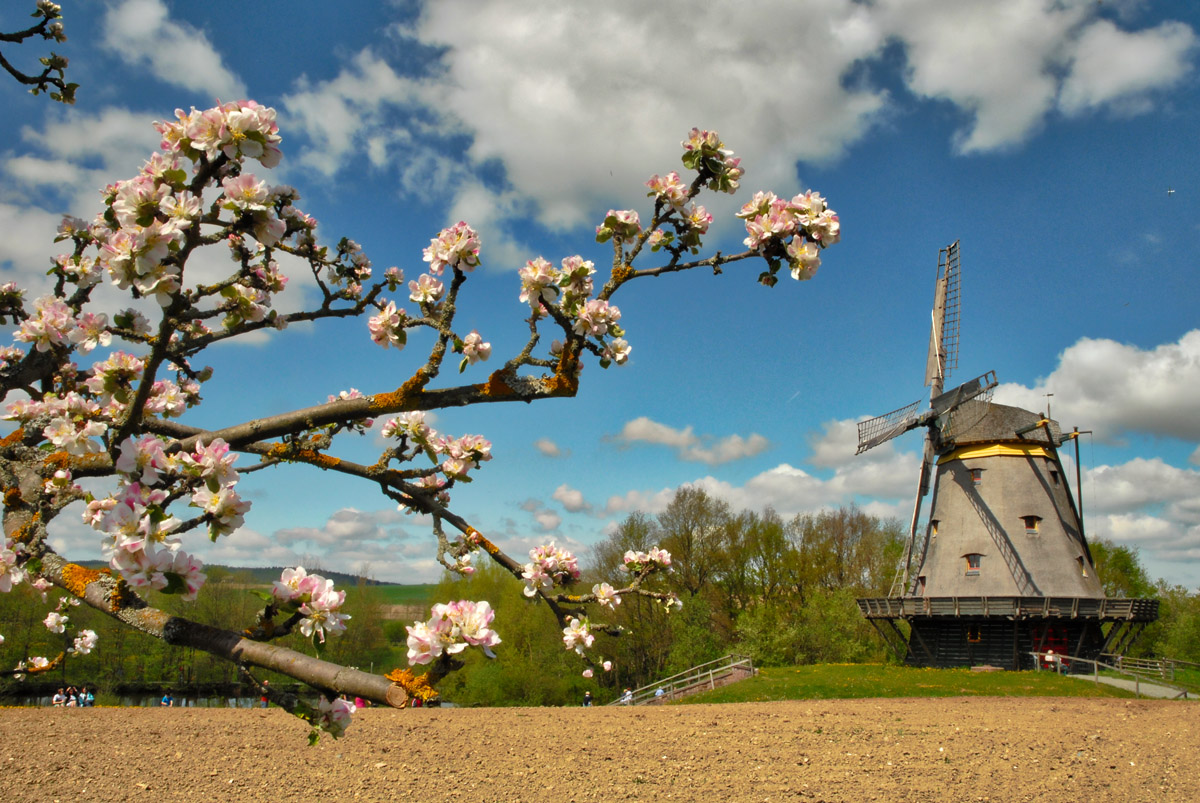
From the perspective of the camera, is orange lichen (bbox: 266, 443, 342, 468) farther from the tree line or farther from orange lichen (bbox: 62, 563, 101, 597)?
the tree line

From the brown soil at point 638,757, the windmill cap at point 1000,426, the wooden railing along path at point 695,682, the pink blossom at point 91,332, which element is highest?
the windmill cap at point 1000,426

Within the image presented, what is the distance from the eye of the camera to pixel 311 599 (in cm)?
213

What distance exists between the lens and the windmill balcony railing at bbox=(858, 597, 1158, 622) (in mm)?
21094

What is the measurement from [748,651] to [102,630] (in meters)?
36.9

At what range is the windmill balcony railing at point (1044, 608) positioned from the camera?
21.1 metres

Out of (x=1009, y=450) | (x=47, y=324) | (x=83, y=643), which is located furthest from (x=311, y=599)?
(x=1009, y=450)

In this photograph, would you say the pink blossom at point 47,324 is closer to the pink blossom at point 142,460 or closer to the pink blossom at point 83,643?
the pink blossom at point 142,460

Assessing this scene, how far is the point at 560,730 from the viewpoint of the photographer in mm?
14195

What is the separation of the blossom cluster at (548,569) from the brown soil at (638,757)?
5.57m

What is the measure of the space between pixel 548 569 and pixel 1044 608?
74.4 feet

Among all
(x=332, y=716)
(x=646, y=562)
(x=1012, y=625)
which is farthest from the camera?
(x=1012, y=625)

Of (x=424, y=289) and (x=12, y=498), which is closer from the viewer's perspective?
(x=12, y=498)

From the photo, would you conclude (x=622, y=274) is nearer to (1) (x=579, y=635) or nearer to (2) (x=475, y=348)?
(2) (x=475, y=348)

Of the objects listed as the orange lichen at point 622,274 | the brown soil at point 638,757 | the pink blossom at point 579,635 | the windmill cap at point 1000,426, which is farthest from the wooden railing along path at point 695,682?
the orange lichen at point 622,274
